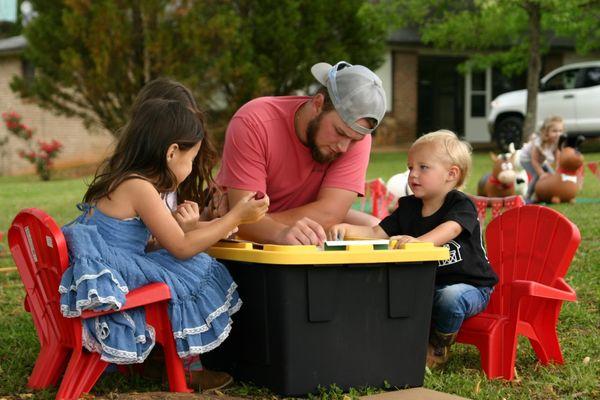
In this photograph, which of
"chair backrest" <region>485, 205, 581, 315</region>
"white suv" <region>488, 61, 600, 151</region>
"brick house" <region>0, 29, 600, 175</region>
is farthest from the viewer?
"brick house" <region>0, 29, 600, 175</region>

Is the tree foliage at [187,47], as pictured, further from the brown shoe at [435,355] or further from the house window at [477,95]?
the brown shoe at [435,355]

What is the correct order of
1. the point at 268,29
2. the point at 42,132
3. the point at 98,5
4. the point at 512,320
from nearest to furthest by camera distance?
the point at 512,320 < the point at 98,5 < the point at 268,29 < the point at 42,132

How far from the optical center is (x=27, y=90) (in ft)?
63.6

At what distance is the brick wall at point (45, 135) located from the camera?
2442 cm

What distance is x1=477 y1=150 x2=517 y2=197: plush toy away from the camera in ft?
33.8

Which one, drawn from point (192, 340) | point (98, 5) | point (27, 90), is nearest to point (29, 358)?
point (192, 340)

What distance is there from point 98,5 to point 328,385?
608 inches

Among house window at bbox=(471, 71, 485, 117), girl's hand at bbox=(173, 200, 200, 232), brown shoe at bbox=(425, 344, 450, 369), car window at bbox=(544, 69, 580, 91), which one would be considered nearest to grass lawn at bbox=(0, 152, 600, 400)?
brown shoe at bbox=(425, 344, 450, 369)

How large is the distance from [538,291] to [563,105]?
17.2m

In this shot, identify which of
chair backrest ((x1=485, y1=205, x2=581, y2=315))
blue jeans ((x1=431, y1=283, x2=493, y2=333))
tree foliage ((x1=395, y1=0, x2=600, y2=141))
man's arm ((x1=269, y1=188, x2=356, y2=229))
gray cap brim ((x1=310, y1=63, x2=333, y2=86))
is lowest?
blue jeans ((x1=431, y1=283, x2=493, y2=333))

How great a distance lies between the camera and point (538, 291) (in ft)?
12.5

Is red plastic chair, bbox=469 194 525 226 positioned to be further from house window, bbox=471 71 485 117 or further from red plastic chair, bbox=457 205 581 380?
house window, bbox=471 71 485 117

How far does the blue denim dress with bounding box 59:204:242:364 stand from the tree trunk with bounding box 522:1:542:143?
16.2 meters

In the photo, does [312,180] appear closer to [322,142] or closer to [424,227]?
[322,142]
